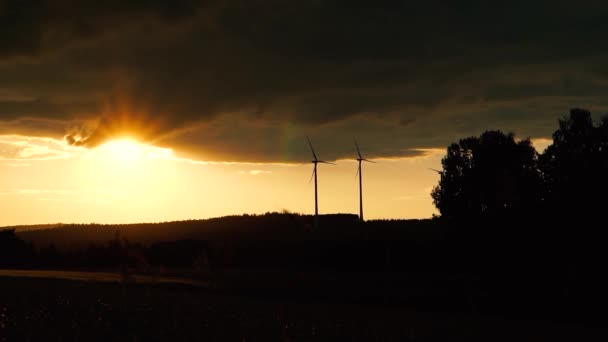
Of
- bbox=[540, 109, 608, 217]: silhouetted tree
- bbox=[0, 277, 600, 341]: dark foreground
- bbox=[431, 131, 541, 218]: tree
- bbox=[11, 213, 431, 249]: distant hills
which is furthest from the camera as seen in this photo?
bbox=[11, 213, 431, 249]: distant hills

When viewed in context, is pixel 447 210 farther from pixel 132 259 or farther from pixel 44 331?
pixel 44 331

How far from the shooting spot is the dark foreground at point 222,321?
27.4m

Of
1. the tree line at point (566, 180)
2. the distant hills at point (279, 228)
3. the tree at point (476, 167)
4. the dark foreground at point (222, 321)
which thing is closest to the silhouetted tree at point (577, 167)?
the tree line at point (566, 180)

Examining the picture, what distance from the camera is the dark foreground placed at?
89.9 feet

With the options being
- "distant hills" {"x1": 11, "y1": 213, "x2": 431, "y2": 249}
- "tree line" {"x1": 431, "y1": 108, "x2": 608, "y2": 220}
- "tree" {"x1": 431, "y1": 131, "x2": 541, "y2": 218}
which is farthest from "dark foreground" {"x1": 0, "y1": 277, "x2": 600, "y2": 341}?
"distant hills" {"x1": 11, "y1": 213, "x2": 431, "y2": 249}

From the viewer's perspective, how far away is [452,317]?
39781mm

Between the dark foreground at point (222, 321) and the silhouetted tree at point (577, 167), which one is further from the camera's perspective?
the silhouetted tree at point (577, 167)

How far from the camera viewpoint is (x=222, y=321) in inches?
1236

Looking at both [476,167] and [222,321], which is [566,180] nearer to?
[222,321]

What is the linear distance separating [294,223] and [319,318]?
317 ft

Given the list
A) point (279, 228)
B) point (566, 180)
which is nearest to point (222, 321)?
point (566, 180)

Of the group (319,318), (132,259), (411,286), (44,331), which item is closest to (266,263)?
(132,259)

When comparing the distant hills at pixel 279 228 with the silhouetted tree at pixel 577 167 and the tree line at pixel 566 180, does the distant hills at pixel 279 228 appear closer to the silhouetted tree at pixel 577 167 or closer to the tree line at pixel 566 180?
the tree line at pixel 566 180

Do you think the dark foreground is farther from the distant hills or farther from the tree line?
the distant hills
